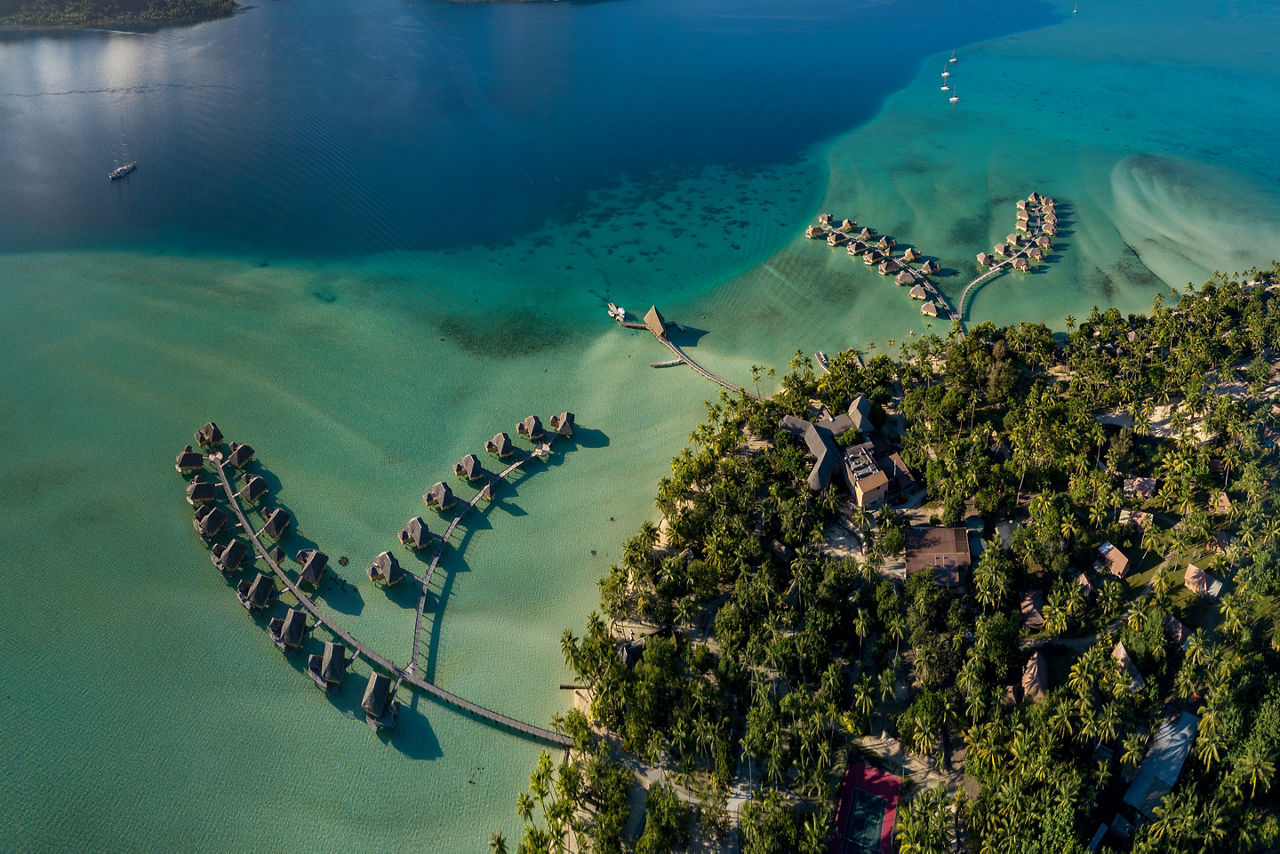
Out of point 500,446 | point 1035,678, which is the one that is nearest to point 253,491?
point 500,446

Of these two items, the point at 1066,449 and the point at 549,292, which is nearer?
the point at 1066,449

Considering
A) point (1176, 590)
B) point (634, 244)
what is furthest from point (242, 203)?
point (1176, 590)

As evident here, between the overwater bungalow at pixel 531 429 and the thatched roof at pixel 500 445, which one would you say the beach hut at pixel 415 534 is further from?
the overwater bungalow at pixel 531 429

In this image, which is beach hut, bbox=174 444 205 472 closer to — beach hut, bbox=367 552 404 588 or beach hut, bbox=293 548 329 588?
beach hut, bbox=293 548 329 588

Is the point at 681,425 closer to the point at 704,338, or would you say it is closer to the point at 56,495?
the point at 704,338

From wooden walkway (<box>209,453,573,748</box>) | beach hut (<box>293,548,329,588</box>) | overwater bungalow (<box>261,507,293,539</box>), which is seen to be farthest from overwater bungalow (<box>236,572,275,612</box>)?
overwater bungalow (<box>261,507,293,539</box>)

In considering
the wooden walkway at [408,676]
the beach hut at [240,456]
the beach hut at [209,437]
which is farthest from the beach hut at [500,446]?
the beach hut at [209,437]
